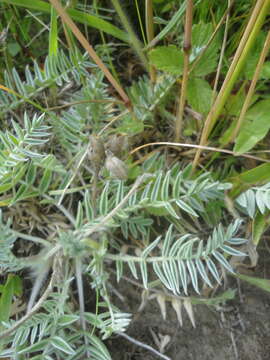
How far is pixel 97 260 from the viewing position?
920 millimetres

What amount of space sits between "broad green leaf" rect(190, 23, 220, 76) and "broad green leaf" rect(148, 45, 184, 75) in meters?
0.04

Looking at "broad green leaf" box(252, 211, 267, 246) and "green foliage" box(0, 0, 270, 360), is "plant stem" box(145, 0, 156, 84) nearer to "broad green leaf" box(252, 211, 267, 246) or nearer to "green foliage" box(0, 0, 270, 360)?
"green foliage" box(0, 0, 270, 360)

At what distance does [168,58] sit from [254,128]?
0.25 meters

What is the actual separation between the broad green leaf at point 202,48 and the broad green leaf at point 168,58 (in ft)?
0.13

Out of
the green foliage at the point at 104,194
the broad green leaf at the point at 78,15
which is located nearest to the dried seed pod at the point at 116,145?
the green foliage at the point at 104,194

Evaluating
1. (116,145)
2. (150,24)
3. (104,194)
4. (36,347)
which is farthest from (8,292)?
(150,24)

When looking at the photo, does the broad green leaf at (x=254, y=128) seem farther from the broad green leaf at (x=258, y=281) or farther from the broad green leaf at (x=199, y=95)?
the broad green leaf at (x=258, y=281)

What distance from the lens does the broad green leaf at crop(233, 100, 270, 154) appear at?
936 millimetres

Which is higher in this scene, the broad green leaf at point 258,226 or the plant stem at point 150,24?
the plant stem at point 150,24

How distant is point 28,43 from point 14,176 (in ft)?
1.43

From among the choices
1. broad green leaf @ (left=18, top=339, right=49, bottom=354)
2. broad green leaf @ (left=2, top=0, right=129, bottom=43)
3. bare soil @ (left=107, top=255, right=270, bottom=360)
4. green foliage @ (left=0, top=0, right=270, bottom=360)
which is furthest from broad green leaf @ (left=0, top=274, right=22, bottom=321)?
broad green leaf @ (left=2, top=0, right=129, bottom=43)

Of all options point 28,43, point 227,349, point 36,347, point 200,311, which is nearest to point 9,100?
point 28,43

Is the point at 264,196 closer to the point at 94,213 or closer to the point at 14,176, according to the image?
the point at 94,213

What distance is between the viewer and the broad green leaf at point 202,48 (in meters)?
0.93
